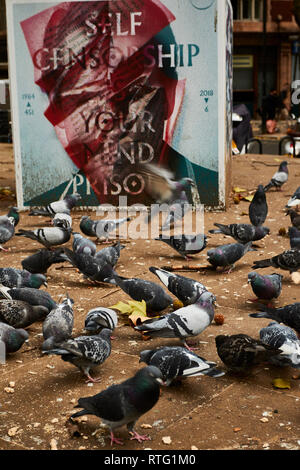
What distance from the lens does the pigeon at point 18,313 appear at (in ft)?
15.6

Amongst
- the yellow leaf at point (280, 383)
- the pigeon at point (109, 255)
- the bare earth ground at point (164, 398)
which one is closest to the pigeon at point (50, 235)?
the pigeon at point (109, 255)

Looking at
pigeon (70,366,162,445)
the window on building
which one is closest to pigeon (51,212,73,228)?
pigeon (70,366,162,445)

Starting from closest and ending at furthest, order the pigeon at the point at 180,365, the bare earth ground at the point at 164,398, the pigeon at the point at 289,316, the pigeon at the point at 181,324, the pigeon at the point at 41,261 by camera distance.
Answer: the bare earth ground at the point at 164,398
the pigeon at the point at 180,365
the pigeon at the point at 181,324
the pigeon at the point at 289,316
the pigeon at the point at 41,261

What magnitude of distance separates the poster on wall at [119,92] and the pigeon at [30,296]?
166 inches

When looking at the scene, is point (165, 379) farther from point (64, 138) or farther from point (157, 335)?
point (64, 138)

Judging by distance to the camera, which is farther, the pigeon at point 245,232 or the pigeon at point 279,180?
the pigeon at point 279,180

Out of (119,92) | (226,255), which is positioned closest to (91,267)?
(226,255)

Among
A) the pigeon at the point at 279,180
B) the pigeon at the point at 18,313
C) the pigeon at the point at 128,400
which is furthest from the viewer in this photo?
the pigeon at the point at 279,180

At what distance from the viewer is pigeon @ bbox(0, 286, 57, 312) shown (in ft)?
16.5

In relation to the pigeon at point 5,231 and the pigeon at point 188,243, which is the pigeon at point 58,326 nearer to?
the pigeon at point 188,243

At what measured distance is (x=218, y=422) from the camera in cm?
366

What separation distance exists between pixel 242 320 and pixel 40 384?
1.70 meters

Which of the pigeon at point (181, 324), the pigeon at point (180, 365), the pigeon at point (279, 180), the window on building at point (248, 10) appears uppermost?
the window on building at point (248, 10)

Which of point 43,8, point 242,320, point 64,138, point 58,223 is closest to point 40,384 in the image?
point 242,320
